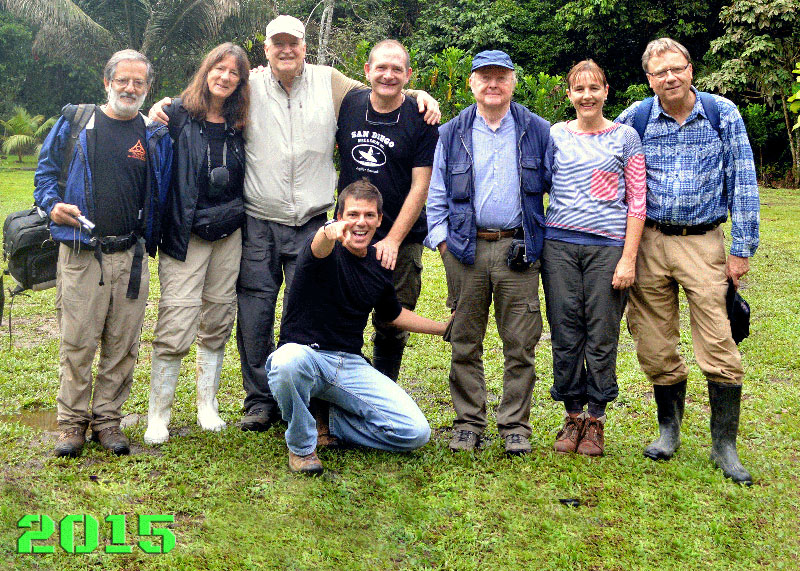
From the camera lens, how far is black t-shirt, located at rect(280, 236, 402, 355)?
13.3 feet

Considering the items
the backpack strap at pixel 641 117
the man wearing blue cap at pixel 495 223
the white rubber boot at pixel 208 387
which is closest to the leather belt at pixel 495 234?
the man wearing blue cap at pixel 495 223

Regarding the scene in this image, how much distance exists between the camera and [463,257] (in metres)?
4.18

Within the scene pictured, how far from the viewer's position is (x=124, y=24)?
25.0m

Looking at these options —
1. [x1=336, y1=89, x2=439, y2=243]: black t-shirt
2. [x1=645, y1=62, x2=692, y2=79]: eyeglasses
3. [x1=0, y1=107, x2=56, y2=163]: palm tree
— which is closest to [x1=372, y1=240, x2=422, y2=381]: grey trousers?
[x1=336, y1=89, x2=439, y2=243]: black t-shirt

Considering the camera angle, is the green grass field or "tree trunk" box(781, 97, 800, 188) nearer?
the green grass field

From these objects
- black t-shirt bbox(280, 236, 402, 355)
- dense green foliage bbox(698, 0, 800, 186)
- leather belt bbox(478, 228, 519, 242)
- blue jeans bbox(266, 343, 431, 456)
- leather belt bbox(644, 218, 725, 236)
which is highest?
dense green foliage bbox(698, 0, 800, 186)

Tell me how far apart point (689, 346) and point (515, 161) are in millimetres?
3484

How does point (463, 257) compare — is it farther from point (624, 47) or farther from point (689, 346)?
point (624, 47)

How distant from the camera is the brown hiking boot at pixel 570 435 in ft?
14.3

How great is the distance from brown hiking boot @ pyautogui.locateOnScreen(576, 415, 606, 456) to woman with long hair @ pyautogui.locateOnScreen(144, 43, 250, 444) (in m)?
2.21

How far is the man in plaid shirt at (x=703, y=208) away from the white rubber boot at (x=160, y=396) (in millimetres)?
2704

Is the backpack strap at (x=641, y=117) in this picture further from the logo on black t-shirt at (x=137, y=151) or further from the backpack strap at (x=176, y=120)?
the logo on black t-shirt at (x=137, y=151)

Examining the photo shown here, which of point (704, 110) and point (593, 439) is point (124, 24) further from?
point (593, 439)

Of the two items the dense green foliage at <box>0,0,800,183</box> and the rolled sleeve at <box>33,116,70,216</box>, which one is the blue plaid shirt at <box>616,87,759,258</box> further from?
the dense green foliage at <box>0,0,800,183</box>
